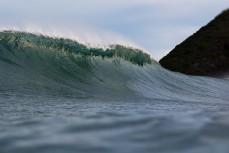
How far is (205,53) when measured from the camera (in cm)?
3497

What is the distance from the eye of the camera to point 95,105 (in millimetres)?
6113

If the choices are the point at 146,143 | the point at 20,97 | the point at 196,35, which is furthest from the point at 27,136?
the point at 196,35

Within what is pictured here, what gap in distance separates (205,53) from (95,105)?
97.8 feet

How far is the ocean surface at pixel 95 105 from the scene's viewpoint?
2652 millimetres

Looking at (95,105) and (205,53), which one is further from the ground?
(205,53)

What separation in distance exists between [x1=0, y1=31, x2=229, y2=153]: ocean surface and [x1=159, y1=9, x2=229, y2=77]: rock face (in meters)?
16.4

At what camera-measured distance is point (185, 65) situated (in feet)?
108

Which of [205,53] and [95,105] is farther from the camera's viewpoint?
[205,53]

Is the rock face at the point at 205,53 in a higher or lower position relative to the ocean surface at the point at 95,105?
higher

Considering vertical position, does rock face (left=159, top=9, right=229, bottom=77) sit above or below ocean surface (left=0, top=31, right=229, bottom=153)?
above

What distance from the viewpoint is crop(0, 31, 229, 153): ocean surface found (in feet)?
8.70

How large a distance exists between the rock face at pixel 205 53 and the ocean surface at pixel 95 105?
16.4 m

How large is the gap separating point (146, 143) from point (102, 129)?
0.60 metres

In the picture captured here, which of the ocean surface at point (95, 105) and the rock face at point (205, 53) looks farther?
the rock face at point (205, 53)
